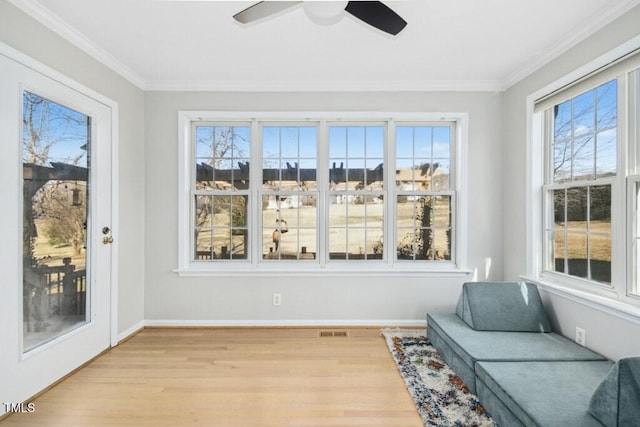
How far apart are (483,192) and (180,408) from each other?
332cm

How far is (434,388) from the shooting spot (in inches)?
85.7

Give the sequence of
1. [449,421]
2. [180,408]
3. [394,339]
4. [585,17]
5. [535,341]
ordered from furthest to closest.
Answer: [394,339] < [535,341] < [585,17] < [180,408] < [449,421]

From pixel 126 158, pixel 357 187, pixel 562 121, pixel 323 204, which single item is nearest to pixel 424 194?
pixel 357 187

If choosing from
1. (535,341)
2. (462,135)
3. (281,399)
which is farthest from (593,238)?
(281,399)

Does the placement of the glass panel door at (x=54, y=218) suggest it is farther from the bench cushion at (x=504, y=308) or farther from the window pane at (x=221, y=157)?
the bench cushion at (x=504, y=308)

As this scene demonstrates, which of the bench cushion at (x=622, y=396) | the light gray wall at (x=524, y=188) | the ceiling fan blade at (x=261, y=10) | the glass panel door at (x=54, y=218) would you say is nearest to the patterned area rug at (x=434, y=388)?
the bench cushion at (x=622, y=396)

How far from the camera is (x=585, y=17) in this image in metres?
2.20

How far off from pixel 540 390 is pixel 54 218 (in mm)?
3361

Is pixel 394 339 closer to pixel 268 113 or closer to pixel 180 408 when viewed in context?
pixel 180 408

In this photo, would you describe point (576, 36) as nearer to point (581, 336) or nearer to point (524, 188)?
point (524, 188)

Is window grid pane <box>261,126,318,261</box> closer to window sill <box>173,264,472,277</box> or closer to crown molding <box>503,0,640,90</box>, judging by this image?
window sill <box>173,264,472,277</box>

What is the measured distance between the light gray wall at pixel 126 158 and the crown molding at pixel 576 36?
3821mm

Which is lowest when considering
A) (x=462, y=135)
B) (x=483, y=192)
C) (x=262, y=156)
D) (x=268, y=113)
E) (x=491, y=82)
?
(x=483, y=192)

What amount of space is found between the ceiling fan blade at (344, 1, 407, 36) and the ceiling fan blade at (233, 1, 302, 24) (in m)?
0.31
